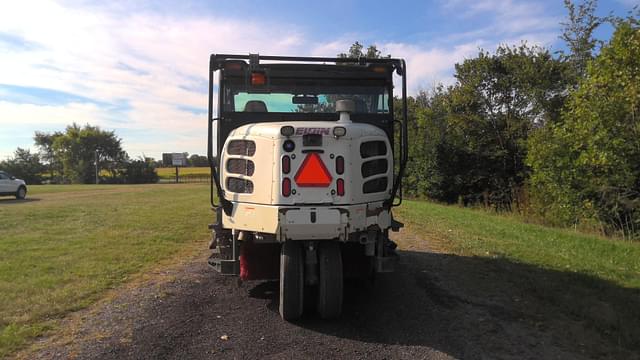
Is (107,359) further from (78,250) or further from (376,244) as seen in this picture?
(78,250)

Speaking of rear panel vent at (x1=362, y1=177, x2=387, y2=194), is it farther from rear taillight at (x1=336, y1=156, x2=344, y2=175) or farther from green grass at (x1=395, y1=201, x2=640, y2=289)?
green grass at (x1=395, y1=201, x2=640, y2=289)

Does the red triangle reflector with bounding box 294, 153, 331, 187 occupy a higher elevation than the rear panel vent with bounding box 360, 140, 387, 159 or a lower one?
lower

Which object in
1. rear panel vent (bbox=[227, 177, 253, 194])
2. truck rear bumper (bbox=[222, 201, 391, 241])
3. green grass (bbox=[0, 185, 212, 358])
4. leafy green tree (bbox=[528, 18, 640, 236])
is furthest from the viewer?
leafy green tree (bbox=[528, 18, 640, 236])

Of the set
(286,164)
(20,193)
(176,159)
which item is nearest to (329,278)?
(286,164)

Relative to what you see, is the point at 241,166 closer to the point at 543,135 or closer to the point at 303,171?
the point at 303,171

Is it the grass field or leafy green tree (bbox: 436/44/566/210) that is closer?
the grass field

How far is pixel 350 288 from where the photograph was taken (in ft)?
20.8

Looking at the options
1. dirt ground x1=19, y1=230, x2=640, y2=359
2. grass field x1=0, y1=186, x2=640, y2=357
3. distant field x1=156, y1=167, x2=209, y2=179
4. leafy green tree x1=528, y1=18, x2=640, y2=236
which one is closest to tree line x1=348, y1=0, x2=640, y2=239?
leafy green tree x1=528, y1=18, x2=640, y2=236

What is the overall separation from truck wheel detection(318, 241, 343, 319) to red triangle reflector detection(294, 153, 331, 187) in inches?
27.1

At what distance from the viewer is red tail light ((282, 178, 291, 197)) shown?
4.71 meters

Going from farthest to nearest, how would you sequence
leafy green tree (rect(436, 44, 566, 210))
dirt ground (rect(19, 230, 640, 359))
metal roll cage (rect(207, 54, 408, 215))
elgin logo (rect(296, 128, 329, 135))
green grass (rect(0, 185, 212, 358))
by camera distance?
leafy green tree (rect(436, 44, 566, 210))
green grass (rect(0, 185, 212, 358))
metal roll cage (rect(207, 54, 408, 215))
elgin logo (rect(296, 128, 329, 135))
dirt ground (rect(19, 230, 640, 359))

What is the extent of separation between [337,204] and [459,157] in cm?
2504

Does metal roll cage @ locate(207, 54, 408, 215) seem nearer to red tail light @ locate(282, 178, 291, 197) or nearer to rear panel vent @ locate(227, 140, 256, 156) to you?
rear panel vent @ locate(227, 140, 256, 156)

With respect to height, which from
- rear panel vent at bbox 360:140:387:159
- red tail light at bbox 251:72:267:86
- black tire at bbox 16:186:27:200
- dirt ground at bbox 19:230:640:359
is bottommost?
dirt ground at bbox 19:230:640:359
